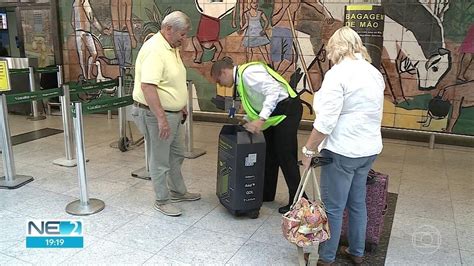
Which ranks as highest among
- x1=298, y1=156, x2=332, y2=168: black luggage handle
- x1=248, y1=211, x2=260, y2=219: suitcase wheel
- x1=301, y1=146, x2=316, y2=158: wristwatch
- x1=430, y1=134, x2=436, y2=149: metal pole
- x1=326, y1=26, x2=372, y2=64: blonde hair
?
x1=326, y1=26, x2=372, y2=64: blonde hair

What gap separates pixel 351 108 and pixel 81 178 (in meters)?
2.25

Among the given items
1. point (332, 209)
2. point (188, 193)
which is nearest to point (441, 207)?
point (332, 209)

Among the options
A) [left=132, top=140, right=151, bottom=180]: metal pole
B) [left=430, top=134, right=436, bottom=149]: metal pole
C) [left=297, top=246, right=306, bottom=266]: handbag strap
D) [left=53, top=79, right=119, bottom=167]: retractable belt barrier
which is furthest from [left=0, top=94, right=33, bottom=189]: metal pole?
[left=430, top=134, right=436, bottom=149]: metal pole

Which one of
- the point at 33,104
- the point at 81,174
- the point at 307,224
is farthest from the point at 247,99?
the point at 33,104

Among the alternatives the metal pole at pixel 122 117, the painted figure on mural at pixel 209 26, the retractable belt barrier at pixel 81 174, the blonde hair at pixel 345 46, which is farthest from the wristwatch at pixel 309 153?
the painted figure on mural at pixel 209 26

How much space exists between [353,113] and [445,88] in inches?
146

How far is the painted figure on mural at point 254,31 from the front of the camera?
6055mm

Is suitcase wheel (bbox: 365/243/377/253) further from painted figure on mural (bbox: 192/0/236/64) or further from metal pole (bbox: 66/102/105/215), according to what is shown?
painted figure on mural (bbox: 192/0/236/64)

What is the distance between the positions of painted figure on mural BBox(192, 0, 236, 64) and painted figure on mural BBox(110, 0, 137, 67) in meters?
1.19

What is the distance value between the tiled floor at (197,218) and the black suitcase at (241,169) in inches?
5.5

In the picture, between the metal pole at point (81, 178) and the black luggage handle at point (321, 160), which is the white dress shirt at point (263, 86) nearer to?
the black luggage handle at point (321, 160)

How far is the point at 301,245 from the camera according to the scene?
7.80 feet

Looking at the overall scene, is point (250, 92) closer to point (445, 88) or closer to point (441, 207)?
point (441, 207)

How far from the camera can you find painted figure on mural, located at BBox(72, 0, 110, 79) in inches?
285
